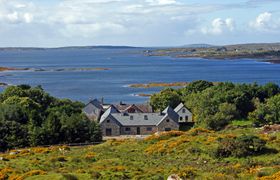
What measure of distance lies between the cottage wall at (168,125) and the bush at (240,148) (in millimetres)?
35339

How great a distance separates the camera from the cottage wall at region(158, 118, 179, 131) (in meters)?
70.8

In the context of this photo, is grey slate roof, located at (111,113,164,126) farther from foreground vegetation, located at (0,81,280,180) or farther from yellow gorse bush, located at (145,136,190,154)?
yellow gorse bush, located at (145,136,190,154)

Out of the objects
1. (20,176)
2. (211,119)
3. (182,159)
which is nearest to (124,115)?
(211,119)

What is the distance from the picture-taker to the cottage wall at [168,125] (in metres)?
70.8

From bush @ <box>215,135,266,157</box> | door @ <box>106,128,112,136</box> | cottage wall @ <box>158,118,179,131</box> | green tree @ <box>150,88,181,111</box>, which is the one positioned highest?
bush @ <box>215,135,266,157</box>

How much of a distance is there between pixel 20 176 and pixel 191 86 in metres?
73.6

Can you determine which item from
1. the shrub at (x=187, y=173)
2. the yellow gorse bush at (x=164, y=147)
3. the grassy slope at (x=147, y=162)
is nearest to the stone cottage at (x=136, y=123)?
the grassy slope at (x=147, y=162)

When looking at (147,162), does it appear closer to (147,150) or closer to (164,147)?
(147,150)

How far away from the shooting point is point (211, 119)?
6625 cm

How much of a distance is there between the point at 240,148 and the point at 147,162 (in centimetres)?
717

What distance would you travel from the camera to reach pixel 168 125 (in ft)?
234

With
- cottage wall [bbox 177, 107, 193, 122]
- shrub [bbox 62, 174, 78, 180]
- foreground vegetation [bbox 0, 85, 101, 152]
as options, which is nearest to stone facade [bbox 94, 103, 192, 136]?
cottage wall [bbox 177, 107, 193, 122]

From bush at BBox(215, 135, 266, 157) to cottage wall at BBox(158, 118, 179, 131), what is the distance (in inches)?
1391

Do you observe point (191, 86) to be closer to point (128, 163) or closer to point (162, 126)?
point (162, 126)
